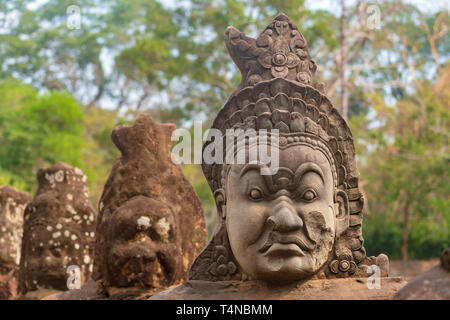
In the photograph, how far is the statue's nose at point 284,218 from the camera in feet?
11.5

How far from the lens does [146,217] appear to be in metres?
5.45

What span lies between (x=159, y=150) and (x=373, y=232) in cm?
1334

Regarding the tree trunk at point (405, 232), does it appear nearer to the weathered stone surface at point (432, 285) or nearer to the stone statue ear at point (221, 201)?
the stone statue ear at point (221, 201)

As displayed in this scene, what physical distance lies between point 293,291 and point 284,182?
668mm

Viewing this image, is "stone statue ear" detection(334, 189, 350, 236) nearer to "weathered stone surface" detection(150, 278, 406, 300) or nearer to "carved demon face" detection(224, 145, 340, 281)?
"carved demon face" detection(224, 145, 340, 281)

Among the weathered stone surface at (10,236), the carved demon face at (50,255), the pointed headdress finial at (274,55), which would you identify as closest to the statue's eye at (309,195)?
the pointed headdress finial at (274,55)

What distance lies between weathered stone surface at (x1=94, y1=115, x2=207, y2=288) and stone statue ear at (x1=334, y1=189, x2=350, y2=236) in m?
2.08

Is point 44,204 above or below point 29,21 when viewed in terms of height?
below

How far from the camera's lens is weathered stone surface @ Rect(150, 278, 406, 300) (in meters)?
3.61

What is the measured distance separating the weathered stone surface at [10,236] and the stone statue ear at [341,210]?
5789mm

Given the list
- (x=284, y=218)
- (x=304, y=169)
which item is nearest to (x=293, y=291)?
(x=284, y=218)

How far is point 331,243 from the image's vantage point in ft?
12.3
